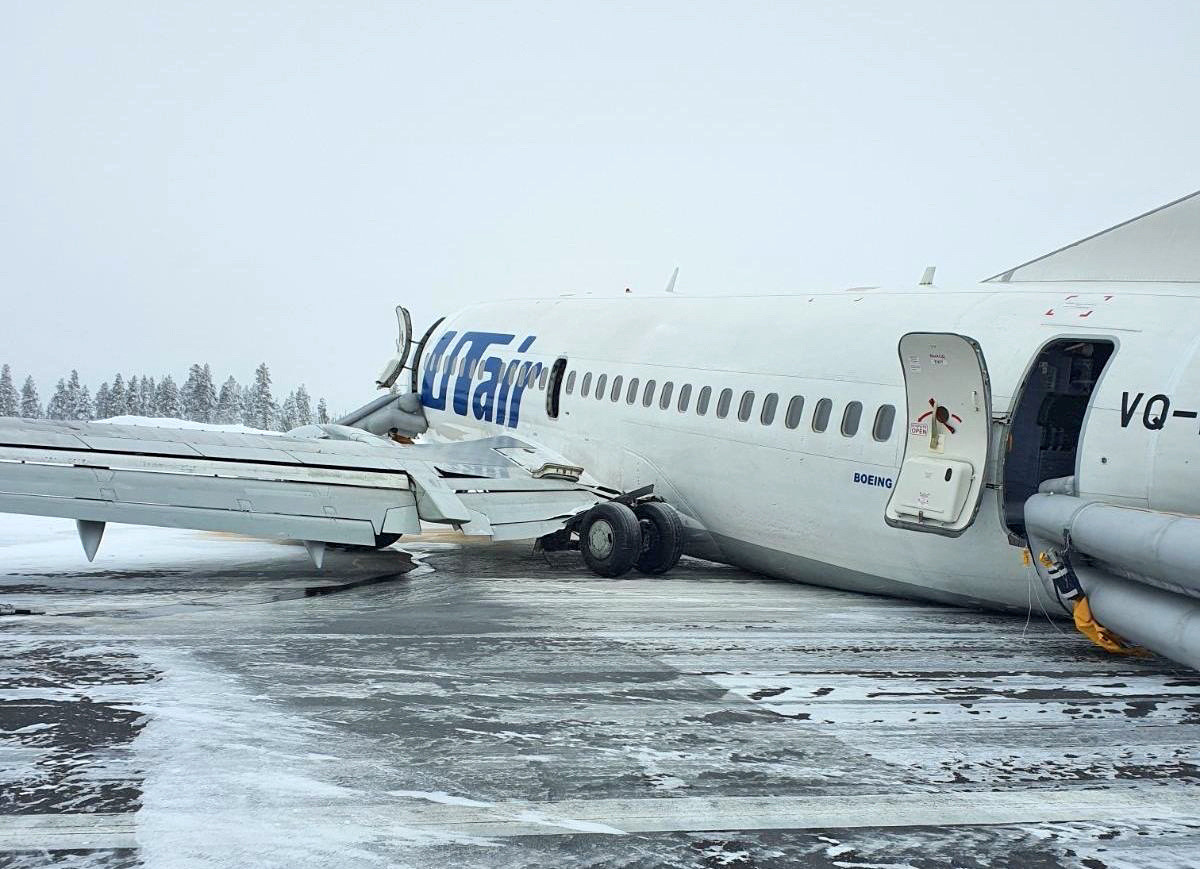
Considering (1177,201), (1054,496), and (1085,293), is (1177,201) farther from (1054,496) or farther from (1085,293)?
(1054,496)

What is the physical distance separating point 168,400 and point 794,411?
1940 inches

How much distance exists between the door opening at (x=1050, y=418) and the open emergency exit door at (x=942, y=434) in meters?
0.72

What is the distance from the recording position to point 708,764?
7211 mm

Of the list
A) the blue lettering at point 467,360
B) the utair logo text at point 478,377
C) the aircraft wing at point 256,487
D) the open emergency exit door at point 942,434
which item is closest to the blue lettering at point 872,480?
the open emergency exit door at point 942,434

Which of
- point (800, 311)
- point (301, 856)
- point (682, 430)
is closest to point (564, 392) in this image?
point (682, 430)

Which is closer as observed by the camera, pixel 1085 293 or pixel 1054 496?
pixel 1054 496

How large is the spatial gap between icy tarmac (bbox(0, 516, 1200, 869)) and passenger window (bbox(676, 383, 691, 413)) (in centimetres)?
356

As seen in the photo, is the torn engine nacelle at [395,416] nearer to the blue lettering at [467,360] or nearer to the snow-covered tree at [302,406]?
the blue lettering at [467,360]

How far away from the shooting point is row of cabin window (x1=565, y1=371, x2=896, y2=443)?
42.4 ft

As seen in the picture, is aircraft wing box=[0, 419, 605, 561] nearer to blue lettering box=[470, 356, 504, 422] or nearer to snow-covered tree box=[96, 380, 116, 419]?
blue lettering box=[470, 356, 504, 422]

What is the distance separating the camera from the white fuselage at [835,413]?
10.9 m

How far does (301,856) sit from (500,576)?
33.4ft

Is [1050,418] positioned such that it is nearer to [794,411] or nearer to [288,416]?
[794,411]

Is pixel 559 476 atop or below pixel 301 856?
atop
